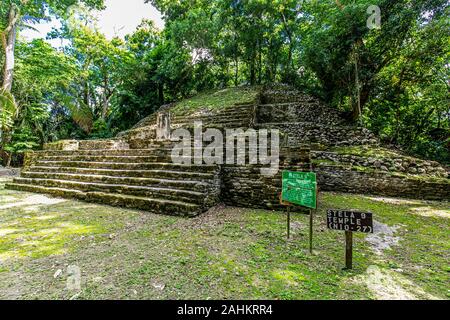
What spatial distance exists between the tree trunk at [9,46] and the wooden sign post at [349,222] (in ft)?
46.0

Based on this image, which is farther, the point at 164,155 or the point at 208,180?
the point at 164,155

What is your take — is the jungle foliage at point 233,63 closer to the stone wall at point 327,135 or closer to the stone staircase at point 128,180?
the stone wall at point 327,135

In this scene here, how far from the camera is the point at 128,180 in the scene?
5215 millimetres

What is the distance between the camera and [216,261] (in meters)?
2.39

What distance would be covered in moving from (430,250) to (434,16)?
900 cm

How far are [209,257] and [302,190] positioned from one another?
1.53 m

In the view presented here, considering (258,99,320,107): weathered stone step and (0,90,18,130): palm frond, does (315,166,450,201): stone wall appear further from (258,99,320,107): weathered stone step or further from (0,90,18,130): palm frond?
(0,90,18,130): palm frond

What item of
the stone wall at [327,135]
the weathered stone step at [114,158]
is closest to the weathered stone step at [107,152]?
the weathered stone step at [114,158]

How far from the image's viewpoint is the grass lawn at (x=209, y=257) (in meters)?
1.88

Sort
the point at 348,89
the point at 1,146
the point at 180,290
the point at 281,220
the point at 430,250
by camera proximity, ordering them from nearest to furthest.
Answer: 1. the point at 180,290
2. the point at 430,250
3. the point at 281,220
4. the point at 348,89
5. the point at 1,146

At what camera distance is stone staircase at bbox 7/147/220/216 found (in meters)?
4.32

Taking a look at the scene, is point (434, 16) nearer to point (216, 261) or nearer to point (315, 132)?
point (315, 132)

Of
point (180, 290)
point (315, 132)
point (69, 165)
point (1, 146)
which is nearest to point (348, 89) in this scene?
point (315, 132)

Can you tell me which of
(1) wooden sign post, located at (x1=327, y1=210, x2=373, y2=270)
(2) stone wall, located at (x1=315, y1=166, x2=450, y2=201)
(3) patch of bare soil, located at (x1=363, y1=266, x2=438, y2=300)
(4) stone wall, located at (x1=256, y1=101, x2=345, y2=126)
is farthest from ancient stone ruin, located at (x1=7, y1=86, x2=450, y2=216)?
(3) patch of bare soil, located at (x1=363, y1=266, x2=438, y2=300)
